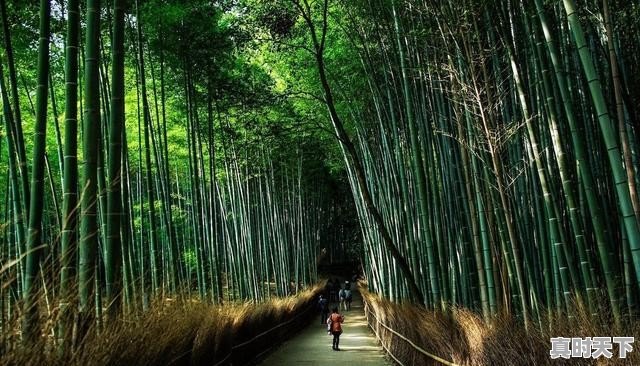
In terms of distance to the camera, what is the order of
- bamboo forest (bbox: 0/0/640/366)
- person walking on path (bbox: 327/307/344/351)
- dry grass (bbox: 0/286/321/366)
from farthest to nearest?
person walking on path (bbox: 327/307/344/351) < bamboo forest (bbox: 0/0/640/366) < dry grass (bbox: 0/286/321/366)

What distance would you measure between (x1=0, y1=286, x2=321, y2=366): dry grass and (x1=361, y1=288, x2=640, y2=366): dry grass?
1681 mm

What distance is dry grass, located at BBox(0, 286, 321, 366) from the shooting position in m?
1.70

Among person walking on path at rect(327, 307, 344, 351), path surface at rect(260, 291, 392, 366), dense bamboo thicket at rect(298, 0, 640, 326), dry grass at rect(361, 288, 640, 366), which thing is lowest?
path surface at rect(260, 291, 392, 366)

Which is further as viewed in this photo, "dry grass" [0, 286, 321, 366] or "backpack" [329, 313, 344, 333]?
"backpack" [329, 313, 344, 333]

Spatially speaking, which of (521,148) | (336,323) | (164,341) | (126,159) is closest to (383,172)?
(336,323)

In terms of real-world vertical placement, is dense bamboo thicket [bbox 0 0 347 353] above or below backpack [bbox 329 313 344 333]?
above

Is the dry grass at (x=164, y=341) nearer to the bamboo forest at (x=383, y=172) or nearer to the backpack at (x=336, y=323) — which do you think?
the bamboo forest at (x=383, y=172)

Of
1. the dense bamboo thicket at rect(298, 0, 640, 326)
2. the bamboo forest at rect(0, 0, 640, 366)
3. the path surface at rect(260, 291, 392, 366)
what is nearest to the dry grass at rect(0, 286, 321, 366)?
the bamboo forest at rect(0, 0, 640, 366)

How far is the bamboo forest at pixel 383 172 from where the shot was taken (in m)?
2.40

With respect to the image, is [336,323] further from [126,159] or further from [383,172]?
[126,159]

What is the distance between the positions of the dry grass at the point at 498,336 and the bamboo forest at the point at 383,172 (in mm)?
17

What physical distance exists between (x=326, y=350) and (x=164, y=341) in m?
5.47

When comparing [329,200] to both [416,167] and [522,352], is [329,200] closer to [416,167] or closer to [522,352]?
[416,167]

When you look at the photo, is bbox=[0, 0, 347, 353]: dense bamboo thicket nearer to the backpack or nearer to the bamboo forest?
the bamboo forest
